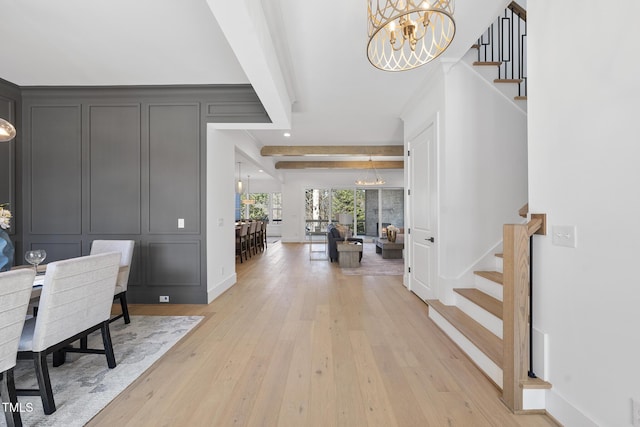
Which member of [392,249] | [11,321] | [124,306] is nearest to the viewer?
[11,321]

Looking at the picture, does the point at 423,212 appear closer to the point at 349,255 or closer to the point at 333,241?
the point at 349,255

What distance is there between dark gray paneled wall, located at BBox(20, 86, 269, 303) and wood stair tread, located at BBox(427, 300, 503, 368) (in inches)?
115

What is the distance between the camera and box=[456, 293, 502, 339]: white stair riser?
2.25 metres

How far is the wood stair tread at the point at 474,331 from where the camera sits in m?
2.02

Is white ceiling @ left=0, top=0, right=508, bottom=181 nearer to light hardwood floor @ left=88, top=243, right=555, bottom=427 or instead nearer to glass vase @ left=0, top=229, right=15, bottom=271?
glass vase @ left=0, top=229, right=15, bottom=271

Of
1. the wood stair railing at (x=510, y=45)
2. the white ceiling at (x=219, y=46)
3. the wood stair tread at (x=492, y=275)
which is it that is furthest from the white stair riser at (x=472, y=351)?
the white ceiling at (x=219, y=46)

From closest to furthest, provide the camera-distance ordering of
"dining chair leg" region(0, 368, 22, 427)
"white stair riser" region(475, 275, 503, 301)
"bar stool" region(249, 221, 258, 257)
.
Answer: "dining chair leg" region(0, 368, 22, 427) → "white stair riser" region(475, 275, 503, 301) → "bar stool" region(249, 221, 258, 257)

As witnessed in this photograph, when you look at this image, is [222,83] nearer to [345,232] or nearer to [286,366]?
[286,366]

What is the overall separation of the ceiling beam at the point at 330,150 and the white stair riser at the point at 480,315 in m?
4.68

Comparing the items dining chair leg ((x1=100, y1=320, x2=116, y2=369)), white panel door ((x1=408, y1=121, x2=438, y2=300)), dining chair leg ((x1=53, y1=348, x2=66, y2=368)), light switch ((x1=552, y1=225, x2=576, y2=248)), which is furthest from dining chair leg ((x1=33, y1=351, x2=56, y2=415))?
white panel door ((x1=408, y1=121, x2=438, y2=300))

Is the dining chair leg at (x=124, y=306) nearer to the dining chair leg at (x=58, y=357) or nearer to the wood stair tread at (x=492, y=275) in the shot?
the dining chair leg at (x=58, y=357)

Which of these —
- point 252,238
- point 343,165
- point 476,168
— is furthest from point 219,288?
point 343,165

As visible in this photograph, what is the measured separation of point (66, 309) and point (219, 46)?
253cm

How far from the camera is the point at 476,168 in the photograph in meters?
3.01
